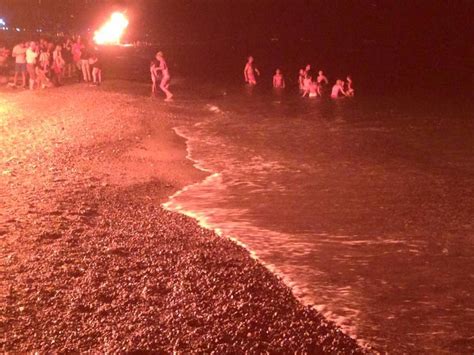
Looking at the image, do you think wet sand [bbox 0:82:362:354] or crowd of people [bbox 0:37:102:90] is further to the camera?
crowd of people [bbox 0:37:102:90]

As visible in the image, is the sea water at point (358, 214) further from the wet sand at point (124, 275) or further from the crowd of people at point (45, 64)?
the crowd of people at point (45, 64)

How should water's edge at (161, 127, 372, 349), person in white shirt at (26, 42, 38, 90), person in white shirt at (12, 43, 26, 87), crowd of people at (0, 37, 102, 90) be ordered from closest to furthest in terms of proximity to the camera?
water's edge at (161, 127, 372, 349)
person in white shirt at (26, 42, 38, 90)
person in white shirt at (12, 43, 26, 87)
crowd of people at (0, 37, 102, 90)

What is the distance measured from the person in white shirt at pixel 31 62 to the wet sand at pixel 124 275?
11942 millimetres

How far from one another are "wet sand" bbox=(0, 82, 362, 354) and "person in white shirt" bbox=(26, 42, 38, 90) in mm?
11942

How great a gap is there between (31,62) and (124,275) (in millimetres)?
19306

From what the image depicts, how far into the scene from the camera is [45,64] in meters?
26.4

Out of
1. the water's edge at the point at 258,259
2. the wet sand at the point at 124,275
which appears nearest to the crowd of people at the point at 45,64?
the wet sand at the point at 124,275

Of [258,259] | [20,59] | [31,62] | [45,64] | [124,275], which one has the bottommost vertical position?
[258,259]

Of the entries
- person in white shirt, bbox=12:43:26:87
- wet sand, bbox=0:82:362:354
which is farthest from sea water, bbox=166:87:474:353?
person in white shirt, bbox=12:43:26:87

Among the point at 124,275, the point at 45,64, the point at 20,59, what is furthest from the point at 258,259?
the point at 45,64

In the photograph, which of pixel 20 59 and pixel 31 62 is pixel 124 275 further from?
pixel 20 59

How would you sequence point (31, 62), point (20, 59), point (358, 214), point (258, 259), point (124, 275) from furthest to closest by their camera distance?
1. point (20, 59)
2. point (31, 62)
3. point (358, 214)
4. point (258, 259)
5. point (124, 275)

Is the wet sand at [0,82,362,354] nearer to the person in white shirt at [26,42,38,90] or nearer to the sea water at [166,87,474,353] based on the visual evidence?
the sea water at [166,87,474,353]

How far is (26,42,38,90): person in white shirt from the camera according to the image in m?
24.1
